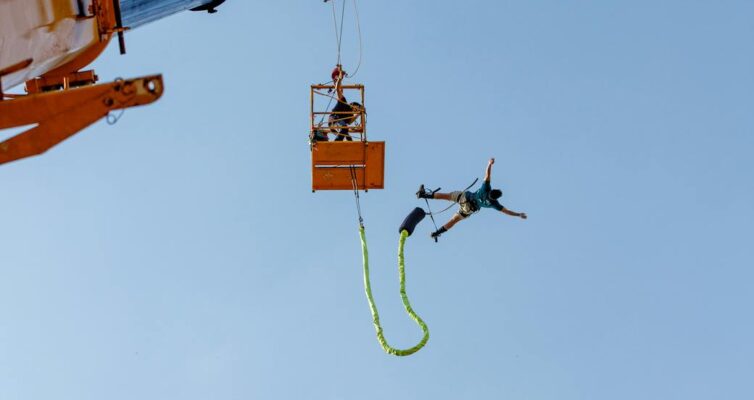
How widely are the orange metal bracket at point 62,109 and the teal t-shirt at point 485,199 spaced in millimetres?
11197

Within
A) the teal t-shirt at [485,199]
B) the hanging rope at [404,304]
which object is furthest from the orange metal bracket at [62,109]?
the teal t-shirt at [485,199]

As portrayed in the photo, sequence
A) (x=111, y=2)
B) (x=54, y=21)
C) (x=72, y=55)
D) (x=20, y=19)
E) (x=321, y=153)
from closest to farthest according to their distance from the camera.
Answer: (x=20, y=19)
(x=54, y=21)
(x=72, y=55)
(x=111, y=2)
(x=321, y=153)

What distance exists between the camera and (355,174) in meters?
18.8

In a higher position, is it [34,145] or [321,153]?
[34,145]

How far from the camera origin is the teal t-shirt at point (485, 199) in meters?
20.3

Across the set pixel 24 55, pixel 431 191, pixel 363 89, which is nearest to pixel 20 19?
pixel 24 55

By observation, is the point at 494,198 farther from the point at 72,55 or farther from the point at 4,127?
the point at 4,127

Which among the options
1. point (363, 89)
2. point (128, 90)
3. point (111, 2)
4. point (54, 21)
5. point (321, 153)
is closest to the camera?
point (128, 90)

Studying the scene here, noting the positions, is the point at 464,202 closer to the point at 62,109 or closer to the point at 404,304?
the point at 404,304

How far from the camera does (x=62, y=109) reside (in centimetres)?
1049

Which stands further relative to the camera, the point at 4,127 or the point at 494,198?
the point at 494,198

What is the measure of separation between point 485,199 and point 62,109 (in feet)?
38.1

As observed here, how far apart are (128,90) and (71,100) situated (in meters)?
0.69

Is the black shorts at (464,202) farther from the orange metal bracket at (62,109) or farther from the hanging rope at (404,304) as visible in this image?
the orange metal bracket at (62,109)
